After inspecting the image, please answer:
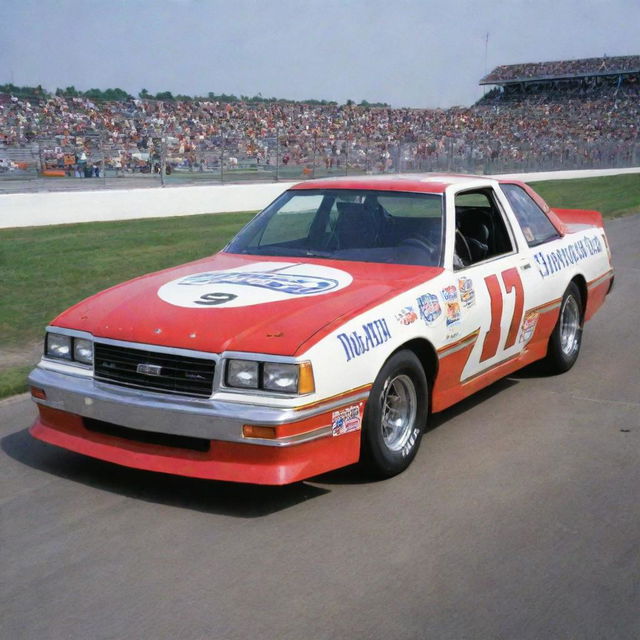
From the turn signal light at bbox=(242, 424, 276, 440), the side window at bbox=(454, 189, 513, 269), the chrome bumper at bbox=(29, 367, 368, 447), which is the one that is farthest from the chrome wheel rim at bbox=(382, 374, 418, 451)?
the side window at bbox=(454, 189, 513, 269)

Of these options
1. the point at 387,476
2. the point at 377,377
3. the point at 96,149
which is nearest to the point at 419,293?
the point at 377,377

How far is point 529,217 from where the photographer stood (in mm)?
6465

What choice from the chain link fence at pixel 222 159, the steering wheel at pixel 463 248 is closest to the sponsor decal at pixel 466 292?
the steering wheel at pixel 463 248

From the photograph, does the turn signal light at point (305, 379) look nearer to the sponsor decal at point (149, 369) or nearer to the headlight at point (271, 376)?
the headlight at point (271, 376)

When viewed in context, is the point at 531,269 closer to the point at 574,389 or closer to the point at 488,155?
the point at 574,389

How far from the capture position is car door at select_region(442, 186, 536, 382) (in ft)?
16.9

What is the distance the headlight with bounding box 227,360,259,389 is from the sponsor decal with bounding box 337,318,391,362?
0.43 meters

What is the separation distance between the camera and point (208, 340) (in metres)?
4.08

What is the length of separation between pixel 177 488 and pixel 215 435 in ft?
1.88

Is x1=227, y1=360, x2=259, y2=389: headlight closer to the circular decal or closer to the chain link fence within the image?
the circular decal

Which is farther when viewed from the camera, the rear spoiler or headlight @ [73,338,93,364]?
the rear spoiler

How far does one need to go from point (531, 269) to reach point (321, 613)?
3.47 m

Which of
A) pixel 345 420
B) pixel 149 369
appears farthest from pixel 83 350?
pixel 345 420

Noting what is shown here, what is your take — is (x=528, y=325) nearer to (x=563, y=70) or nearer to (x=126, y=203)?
(x=126, y=203)
